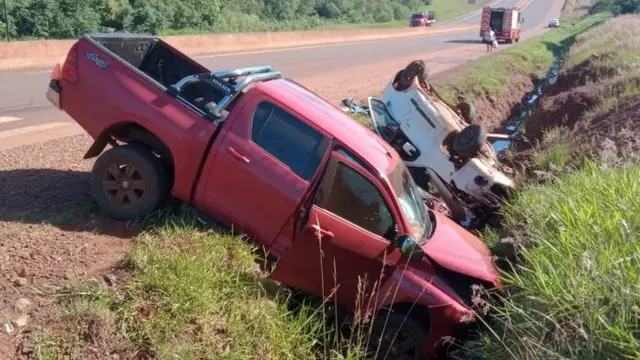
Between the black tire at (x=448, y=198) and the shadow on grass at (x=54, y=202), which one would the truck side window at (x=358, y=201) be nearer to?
the shadow on grass at (x=54, y=202)

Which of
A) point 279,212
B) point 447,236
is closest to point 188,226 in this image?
point 279,212

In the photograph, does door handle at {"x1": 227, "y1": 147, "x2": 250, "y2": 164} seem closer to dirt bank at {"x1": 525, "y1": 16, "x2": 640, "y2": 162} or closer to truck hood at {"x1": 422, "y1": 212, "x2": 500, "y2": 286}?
truck hood at {"x1": 422, "y1": 212, "x2": 500, "y2": 286}

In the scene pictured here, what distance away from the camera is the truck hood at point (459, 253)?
651cm

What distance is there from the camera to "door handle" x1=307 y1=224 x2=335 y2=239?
608 centimetres

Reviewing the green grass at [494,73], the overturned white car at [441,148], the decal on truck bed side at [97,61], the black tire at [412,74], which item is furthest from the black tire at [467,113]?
the green grass at [494,73]

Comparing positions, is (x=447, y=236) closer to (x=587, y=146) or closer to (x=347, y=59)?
(x=587, y=146)

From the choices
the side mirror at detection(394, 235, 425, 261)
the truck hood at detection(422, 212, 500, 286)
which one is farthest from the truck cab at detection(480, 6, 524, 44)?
the side mirror at detection(394, 235, 425, 261)

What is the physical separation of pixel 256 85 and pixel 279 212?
48.2 inches

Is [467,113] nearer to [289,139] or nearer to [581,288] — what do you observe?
[289,139]

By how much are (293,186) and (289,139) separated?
0.46m

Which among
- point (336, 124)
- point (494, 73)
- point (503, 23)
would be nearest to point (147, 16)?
point (494, 73)

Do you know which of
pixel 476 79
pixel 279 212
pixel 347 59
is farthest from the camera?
pixel 347 59

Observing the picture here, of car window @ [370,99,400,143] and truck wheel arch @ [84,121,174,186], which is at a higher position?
truck wheel arch @ [84,121,174,186]

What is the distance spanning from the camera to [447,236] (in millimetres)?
7074
